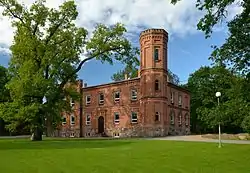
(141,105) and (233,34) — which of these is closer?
(233,34)

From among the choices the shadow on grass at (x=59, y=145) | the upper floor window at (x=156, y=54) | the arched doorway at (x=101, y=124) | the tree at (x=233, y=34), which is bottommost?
the shadow on grass at (x=59, y=145)

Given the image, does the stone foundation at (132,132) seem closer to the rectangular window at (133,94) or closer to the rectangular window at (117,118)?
the rectangular window at (117,118)

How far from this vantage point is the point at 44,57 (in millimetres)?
37062

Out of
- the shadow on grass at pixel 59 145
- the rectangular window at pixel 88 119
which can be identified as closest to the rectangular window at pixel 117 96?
the rectangular window at pixel 88 119

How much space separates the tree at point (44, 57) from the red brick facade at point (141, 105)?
7336mm

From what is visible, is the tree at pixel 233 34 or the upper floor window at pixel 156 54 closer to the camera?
the tree at pixel 233 34

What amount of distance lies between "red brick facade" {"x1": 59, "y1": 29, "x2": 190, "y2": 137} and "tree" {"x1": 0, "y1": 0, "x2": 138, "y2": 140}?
734 centimetres

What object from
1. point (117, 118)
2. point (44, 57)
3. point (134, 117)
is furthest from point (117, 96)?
point (44, 57)

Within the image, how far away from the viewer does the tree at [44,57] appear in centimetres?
3641

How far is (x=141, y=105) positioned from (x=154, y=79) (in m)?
4.03

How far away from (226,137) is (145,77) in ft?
47.7

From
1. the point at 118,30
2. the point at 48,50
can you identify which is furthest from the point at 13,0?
the point at 118,30

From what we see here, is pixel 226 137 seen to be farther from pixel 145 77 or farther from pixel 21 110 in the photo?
pixel 21 110

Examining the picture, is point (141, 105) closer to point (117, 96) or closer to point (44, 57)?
point (117, 96)
